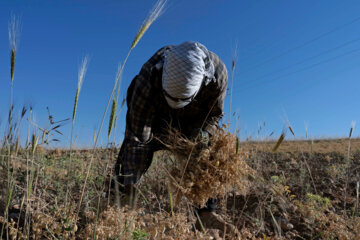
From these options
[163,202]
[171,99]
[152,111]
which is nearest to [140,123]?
[152,111]

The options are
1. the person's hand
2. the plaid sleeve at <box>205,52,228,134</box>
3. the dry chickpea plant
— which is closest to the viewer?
the dry chickpea plant

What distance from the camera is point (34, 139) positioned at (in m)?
1.27

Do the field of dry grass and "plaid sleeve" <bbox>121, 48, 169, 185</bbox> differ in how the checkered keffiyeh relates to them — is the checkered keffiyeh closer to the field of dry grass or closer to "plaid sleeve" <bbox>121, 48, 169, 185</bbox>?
"plaid sleeve" <bbox>121, 48, 169, 185</bbox>

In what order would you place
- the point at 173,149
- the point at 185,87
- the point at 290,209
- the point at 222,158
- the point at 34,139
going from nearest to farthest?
the point at 34,139, the point at 185,87, the point at 222,158, the point at 173,149, the point at 290,209

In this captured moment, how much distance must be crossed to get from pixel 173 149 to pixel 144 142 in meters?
0.27

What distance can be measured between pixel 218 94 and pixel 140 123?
2.25 feet

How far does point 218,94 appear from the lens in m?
2.33

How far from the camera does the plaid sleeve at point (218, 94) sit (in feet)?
7.47

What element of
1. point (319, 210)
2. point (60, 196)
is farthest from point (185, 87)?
point (319, 210)

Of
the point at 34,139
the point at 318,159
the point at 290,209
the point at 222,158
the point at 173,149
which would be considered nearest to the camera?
the point at 34,139

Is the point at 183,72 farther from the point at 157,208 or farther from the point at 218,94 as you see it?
the point at 157,208

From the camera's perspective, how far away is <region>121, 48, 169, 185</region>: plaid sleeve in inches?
85.4

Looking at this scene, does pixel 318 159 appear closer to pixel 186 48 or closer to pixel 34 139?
A: pixel 186 48

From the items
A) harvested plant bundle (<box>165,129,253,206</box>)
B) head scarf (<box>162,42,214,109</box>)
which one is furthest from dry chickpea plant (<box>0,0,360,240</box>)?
head scarf (<box>162,42,214,109</box>)
